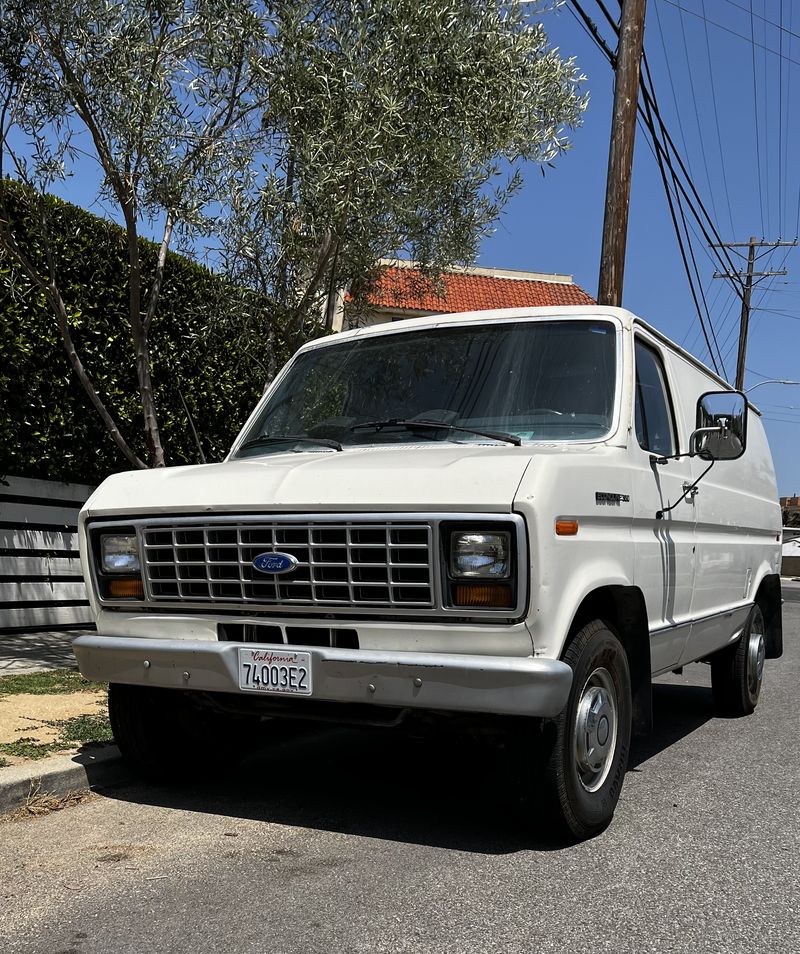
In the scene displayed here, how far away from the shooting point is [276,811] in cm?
518

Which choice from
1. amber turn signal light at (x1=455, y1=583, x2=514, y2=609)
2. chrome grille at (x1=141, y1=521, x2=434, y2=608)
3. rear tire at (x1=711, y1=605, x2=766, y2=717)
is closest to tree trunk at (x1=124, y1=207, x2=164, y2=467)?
chrome grille at (x1=141, y1=521, x2=434, y2=608)

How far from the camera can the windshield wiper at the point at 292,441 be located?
17.7 ft

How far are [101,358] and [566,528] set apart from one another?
7.51 m

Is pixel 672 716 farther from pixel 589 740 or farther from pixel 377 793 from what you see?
pixel 589 740

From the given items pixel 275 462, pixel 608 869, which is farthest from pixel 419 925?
pixel 275 462

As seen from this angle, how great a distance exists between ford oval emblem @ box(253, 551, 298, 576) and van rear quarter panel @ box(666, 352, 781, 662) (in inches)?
106

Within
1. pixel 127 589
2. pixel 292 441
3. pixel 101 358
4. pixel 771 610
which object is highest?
pixel 101 358

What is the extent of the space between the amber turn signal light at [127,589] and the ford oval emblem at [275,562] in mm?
675

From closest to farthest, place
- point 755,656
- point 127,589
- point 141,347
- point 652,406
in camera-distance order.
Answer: point 127,589 → point 652,406 → point 755,656 → point 141,347

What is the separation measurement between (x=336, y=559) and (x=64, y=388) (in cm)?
675

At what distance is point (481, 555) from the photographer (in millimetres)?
4234

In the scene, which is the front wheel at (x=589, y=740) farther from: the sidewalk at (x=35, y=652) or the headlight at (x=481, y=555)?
the sidewalk at (x=35, y=652)

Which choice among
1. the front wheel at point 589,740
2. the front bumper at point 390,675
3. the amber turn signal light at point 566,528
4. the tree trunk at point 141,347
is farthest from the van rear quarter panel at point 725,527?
the tree trunk at point 141,347

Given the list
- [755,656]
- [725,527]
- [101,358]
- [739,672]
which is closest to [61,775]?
[725,527]
